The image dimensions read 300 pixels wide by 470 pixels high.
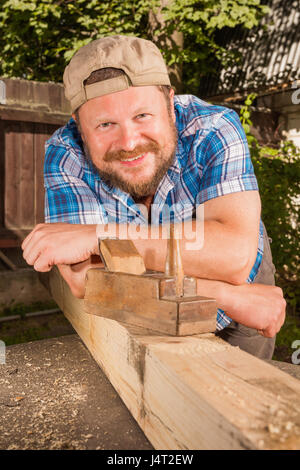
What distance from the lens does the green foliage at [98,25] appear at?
20.5 feet

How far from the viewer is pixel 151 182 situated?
2.23 m

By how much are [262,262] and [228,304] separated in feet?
2.30

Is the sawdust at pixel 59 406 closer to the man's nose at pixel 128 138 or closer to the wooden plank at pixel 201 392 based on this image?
the wooden plank at pixel 201 392

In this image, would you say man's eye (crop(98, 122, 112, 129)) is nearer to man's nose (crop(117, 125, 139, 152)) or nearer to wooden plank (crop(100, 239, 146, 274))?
man's nose (crop(117, 125, 139, 152))

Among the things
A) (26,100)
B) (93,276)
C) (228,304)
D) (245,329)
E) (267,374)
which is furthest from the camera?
(26,100)

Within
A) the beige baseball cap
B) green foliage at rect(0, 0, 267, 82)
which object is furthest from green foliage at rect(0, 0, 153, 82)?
the beige baseball cap

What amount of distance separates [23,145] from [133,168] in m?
4.00

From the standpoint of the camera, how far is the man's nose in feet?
6.68

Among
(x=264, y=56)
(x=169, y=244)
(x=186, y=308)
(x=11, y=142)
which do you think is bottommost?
(x=186, y=308)

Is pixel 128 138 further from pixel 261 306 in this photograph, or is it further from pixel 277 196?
pixel 277 196

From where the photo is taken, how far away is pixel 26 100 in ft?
18.6

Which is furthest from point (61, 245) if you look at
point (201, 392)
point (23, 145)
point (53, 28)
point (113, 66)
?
point (53, 28)

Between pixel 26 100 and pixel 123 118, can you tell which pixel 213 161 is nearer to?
pixel 123 118
